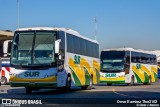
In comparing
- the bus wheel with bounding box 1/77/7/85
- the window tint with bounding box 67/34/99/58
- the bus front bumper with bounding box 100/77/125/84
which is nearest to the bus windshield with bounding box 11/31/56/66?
the window tint with bounding box 67/34/99/58

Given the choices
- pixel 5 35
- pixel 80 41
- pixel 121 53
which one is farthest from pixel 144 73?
pixel 5 35

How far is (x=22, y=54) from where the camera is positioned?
2088 centimetres

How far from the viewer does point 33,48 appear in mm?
20891

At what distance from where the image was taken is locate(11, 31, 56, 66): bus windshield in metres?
20.6

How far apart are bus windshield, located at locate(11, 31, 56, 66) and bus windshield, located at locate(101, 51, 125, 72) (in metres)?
13.8

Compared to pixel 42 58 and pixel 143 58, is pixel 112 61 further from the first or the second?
pixel 42 58

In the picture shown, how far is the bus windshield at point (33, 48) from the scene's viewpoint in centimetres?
2059

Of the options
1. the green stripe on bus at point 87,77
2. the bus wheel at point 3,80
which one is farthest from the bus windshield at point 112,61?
the bus wheel at point 3,80

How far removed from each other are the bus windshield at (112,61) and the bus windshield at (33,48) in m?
13.8

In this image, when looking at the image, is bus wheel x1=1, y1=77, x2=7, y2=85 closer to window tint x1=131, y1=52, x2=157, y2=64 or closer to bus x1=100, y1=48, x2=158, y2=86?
bus x1=100, y1=48, x2=158, y2=86

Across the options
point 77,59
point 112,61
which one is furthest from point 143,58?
point 77,59

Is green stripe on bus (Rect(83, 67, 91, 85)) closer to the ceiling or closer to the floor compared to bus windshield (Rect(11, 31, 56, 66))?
closer to the floor

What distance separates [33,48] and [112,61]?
14.5m

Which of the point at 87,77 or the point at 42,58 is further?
the point at 87,77
